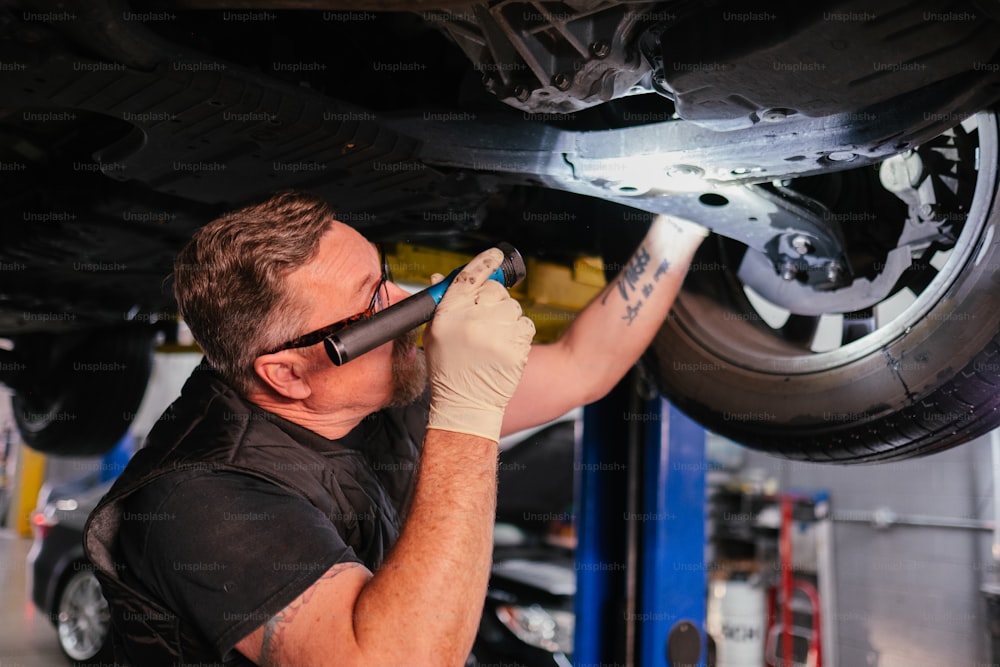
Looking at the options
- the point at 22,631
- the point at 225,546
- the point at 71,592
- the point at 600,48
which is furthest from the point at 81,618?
the point at 600,48

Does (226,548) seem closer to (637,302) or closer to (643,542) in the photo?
(637,302)

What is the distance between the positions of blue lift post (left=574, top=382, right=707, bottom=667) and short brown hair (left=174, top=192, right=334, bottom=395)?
1.03m

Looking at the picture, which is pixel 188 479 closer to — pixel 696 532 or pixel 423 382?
pixel 423 382

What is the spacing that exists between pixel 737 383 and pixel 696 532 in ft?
1.65

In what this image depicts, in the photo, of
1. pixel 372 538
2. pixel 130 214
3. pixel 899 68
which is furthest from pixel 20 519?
pixel 899 68

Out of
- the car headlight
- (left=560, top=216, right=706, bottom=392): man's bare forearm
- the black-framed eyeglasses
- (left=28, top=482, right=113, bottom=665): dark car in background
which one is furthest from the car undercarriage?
(left=28, top=482, right=113, bottom=665): dark car in background

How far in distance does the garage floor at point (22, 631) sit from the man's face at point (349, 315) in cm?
382

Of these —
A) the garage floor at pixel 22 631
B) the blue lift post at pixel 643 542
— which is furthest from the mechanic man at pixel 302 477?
the garage floor at pixel 22 631

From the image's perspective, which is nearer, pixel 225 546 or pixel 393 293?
pixel 225 546

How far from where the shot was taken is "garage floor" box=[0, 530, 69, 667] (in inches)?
164

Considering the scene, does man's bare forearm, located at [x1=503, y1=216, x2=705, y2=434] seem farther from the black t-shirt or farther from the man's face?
the black t-shirt

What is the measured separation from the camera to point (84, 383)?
3.12 meters

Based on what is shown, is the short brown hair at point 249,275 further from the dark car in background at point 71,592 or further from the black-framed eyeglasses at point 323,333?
the dark car in background at point 71,592

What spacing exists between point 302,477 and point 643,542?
1.03 meters
